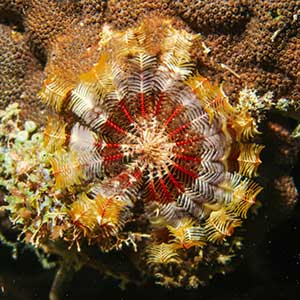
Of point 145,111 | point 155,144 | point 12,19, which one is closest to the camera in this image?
point 155,144

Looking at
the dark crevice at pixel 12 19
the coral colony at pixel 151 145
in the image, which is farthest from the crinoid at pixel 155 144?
the dark crevice at pixel 12 19

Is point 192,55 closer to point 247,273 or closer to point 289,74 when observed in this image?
point 289,74

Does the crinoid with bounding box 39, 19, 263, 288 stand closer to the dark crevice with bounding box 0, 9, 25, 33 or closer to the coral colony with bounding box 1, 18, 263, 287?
the coral colony with bounding box 1, 18, 263, 287

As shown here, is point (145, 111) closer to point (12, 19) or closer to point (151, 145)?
point (151, 145)

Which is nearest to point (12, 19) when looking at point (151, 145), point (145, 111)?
point (145, 111)

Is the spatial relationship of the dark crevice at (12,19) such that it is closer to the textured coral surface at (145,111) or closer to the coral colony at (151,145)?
the textured coral surface at (145,111)

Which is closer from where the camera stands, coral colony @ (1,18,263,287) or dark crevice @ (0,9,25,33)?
coral colony @ (1,18,263,287)

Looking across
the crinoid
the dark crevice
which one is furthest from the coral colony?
the dark crevice
